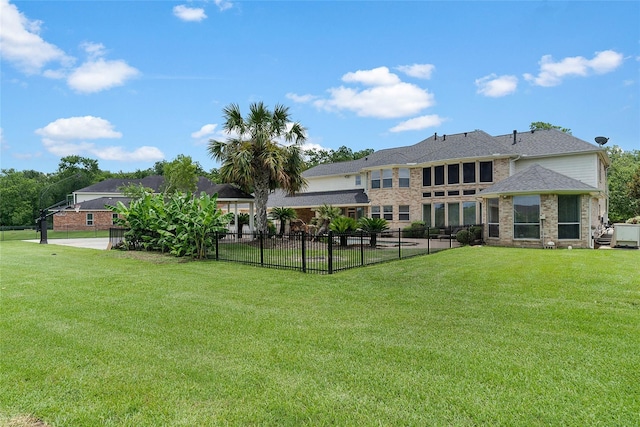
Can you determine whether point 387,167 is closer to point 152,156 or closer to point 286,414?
point 286,414

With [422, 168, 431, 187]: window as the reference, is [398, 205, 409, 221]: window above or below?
below

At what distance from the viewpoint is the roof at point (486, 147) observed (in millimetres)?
22922

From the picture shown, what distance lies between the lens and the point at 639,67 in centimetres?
2058

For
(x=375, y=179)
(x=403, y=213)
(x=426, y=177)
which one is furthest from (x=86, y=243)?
(x=426, y=177)

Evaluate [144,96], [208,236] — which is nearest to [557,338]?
[208,236]

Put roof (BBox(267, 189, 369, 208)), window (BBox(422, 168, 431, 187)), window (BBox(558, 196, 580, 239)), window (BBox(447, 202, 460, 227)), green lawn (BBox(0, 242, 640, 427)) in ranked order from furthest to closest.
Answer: roof (BBox(267, 189, 369, 208)) → window (BBox(422, 168, 431, 187)) → window (BBox(447, 202, 460, 227)) → window (BBox(558, 196, 580, 239)) → green lawn (BBox(0, 242, 640, 427))

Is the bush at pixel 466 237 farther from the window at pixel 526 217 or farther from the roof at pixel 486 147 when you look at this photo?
the roof at pixel 486 147

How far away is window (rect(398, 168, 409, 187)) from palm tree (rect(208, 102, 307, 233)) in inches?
375

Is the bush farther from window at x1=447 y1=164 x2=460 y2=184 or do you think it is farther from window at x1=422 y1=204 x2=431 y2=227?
window at x1=422 y1=204 x2=431 y2=227

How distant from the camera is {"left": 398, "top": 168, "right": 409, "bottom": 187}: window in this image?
27547mm

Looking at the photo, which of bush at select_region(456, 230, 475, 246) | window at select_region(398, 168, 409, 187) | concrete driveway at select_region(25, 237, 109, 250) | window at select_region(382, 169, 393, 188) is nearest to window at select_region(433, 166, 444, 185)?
window at select_region(398, 168, 409, 187)

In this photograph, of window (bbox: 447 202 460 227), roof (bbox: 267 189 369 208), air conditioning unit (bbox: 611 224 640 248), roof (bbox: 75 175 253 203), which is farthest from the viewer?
roof (bbox: 267 189 369 208)

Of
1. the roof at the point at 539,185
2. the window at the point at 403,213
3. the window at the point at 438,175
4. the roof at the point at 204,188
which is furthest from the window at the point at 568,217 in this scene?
the roof at the point at 204,188

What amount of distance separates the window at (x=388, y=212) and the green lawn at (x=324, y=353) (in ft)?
63.3
